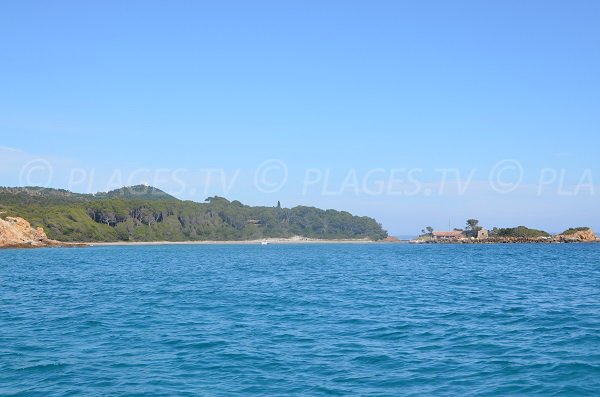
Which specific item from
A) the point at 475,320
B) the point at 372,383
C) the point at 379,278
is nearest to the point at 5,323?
the point at 372,383

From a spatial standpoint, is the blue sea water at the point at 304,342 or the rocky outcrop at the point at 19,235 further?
the rocky outcrop at the point at 19,235

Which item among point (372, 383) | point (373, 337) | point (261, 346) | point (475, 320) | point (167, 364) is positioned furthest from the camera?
point (475, 320)

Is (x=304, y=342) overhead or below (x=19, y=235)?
below

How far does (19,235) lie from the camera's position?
152 meters

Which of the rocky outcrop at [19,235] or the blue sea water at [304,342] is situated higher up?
the rocky outcrop at [19,235]

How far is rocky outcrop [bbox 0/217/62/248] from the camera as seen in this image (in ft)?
480

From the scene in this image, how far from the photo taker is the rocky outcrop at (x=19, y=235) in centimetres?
14638

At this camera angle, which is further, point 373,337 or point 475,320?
point 475,320

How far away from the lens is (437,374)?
17.2 metres

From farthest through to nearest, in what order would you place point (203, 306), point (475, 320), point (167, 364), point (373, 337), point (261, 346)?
point (203, 306) < point (475, 320) < point (373, 337) < point (261, 346) < point (167, 364)

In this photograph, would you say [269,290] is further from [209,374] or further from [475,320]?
[209,374]

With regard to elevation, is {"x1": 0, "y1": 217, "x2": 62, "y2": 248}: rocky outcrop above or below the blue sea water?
above

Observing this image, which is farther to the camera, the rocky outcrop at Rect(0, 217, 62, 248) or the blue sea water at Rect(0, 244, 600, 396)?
the rocky outcrop at Rect(0, 217, 62, 248)

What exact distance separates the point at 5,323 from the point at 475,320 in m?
21.2
